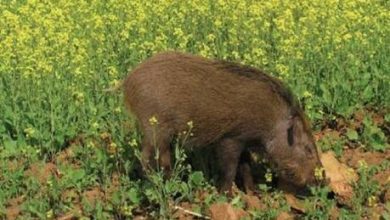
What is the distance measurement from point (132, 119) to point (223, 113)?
0.72 metres

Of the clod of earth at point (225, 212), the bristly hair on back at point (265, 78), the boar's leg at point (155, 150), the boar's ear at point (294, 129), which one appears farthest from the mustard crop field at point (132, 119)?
the bristly hair on back at point (265, 78)

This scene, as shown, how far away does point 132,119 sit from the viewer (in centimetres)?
588

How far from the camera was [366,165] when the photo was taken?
5.72 m

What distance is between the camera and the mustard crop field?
548cm

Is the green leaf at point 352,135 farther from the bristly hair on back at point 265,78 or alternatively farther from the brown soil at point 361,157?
the bristly hair on back at point 265,78

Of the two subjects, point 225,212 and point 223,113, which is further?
point 223,113

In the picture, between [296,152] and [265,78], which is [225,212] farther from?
[265,78]

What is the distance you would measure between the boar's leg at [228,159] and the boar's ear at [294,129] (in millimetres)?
358

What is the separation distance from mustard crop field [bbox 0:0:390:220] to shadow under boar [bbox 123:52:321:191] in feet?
0.56

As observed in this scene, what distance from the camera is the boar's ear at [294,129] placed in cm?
569

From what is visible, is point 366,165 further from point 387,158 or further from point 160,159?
point 160,159

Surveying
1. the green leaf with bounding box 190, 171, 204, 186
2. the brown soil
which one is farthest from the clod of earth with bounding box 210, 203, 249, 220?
the brown soil

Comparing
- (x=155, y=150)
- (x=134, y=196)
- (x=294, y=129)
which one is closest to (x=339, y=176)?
(x=294, y=129)

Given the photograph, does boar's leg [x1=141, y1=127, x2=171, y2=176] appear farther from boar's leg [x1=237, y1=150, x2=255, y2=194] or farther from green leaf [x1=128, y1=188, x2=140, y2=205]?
boar's leg [x1=237, y1=150, x2=255, y2=194]
